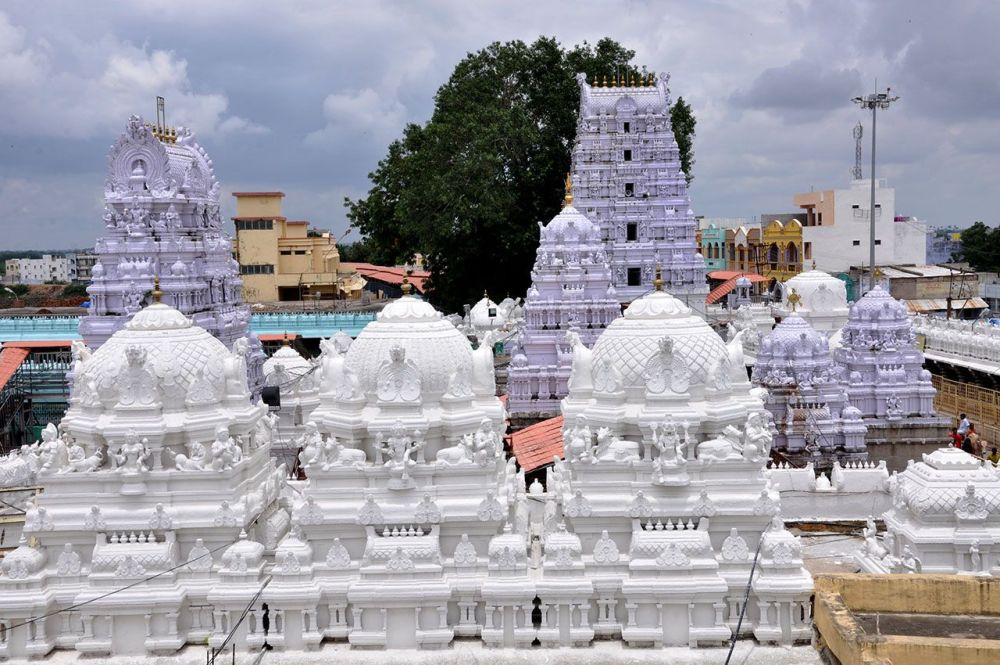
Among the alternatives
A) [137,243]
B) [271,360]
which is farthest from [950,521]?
[137,243]

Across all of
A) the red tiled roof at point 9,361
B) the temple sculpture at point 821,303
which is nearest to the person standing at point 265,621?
the red tiled roof at point 9,361

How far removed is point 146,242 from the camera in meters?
31.1

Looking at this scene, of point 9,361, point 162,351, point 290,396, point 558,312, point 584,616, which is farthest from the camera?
point 9,361

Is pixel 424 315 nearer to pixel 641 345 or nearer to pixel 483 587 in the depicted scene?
pixel 641 345

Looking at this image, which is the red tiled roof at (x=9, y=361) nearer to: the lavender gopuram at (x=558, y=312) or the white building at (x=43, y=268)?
the lavender gopuram at (x=558, y=312)

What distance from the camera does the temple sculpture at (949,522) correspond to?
15312 millimetres

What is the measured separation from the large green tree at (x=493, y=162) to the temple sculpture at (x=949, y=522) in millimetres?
35490

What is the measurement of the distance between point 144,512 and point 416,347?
524cm

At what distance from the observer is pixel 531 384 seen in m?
32.9

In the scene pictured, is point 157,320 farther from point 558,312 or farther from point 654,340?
point 558,312

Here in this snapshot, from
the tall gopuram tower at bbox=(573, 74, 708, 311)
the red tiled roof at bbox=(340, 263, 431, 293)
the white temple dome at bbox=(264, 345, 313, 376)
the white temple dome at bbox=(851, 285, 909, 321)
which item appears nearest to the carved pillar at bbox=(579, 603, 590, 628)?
the white temple dome at bbox=(264, 345, 313, 376)

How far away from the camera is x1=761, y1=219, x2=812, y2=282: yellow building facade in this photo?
7375 cm

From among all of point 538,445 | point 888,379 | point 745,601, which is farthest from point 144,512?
point 888,379

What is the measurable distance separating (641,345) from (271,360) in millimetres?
18215
